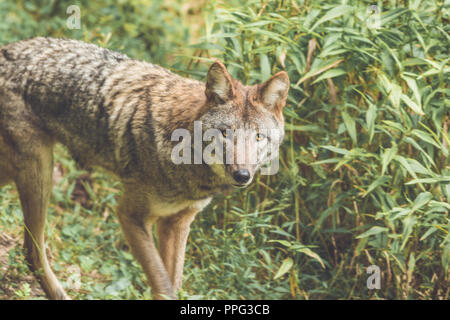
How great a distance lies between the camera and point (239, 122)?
3.96 meters

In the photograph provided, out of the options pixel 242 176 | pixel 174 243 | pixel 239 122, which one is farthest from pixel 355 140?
pixel 174 243

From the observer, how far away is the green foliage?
4574mm

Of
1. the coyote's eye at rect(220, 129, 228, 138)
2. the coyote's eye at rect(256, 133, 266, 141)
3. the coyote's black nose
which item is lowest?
the coyote's black nose

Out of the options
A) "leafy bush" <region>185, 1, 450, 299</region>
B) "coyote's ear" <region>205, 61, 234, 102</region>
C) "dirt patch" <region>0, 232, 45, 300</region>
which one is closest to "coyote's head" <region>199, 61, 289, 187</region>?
"coyote's ear" <region>205, 61, 234, 102</region>

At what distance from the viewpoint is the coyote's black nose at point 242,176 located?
378 centimetres

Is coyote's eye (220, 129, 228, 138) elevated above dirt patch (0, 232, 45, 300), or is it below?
above

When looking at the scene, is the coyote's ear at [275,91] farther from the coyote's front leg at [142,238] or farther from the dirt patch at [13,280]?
the dirt patch at [13,280]

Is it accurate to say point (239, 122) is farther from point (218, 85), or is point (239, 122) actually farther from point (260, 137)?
point (218, 85)

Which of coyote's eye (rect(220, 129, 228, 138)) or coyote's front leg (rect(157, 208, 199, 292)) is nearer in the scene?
coyote's eye (rect(220, 129, 228, 138))

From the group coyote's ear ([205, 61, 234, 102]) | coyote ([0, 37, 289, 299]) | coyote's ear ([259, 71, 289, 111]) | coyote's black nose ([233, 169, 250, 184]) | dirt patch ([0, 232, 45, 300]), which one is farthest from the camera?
dirt patch ([0, 232, 45, 300])

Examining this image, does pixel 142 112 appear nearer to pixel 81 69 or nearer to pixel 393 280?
pixel 81 69

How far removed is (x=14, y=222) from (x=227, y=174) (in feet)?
8.23

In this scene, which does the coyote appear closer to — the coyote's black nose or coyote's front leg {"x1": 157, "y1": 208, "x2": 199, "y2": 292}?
coyote's front leg {"x1": 157, "y1": 208, "x2": 199, "y2": 292}

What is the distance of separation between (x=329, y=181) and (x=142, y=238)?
168 cm
